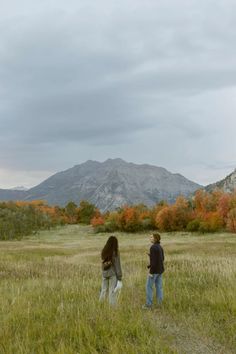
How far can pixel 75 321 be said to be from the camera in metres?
8.88

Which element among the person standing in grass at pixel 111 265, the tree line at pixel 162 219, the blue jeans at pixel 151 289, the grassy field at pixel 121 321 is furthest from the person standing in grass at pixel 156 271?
the tree line at pixel 162 219

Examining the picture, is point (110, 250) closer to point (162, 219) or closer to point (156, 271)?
point (156, 271)

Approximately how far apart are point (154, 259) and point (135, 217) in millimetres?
89591

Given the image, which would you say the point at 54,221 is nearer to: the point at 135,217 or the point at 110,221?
the point at 110,221

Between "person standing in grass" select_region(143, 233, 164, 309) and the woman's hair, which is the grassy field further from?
the woman's hair

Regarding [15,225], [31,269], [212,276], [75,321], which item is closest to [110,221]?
[15,225]

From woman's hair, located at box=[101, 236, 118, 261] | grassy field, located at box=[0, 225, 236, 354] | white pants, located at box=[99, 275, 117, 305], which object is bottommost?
grassy field, located at box=[0, 225, 236, 354]

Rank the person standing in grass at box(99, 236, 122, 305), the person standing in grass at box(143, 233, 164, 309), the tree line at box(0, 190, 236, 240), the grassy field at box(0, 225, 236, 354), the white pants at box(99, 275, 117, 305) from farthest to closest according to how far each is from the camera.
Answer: the tree line at box(0, 190, 236, 240) → the person standing in grass at box(143, 233, 164, 309) → the person standing in grass at box(99, 236, 122, 305) → the white pants at box(99, 275, 117, 305) → the grassy field at box(0, 225, 236, 354)

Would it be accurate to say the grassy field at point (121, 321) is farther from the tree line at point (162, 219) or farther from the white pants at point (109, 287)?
the tree line at point (162, 219)

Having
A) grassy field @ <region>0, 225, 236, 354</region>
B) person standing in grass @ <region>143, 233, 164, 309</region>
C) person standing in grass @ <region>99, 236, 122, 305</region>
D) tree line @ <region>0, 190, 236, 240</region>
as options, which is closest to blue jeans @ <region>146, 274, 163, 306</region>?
person standing in grass @ <region>143, 233, 164, 309</region>

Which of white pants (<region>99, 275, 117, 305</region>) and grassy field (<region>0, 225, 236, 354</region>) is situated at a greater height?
white pants (<region>99, 275, 117, 305</region>)

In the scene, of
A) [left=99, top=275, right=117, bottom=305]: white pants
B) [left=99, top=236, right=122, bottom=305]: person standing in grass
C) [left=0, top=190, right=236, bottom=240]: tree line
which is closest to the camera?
[left=99, top=275, right=117, bottom=305]: white pants

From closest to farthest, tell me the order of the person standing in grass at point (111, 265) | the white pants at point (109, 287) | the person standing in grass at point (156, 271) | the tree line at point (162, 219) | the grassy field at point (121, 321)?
the grassy field at point (121, 321) → the white pants at point (109, 287) → the person standing in grass at point (111, 265) → the person standing in grass at point (156, 271) → the tree line at point (162, 219)

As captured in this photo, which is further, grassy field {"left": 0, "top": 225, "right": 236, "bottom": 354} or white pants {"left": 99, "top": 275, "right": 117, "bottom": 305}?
white pants {"left": 99, "top": 275, "right": 117, "bottom": 305}
